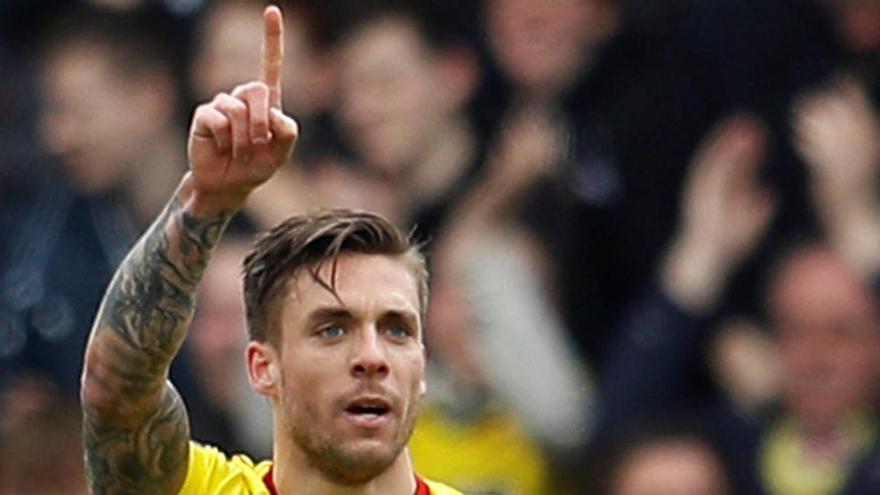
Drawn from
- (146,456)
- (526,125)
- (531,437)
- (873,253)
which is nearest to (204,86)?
(526,125)

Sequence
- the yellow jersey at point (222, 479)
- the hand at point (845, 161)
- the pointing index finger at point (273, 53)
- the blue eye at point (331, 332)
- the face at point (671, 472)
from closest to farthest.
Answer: the pointing index finger at point (273, 53) < the blue eye at point (331, 332) < the yellow jersey at point (222, 479) < the face at point (671, 472) < the hand at point (845, 161)

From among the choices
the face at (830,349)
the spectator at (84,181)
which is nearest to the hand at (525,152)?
the face at (830,349)

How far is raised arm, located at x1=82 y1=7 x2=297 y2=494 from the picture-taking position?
18.1ft

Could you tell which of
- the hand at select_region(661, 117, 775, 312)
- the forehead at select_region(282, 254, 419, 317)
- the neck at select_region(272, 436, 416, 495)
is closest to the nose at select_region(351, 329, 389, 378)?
the forehead at select_region(282, 254, 419, 317)

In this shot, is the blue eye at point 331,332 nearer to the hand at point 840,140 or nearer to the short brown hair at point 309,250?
the short brown hair at point 309,250

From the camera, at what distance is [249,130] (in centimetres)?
550

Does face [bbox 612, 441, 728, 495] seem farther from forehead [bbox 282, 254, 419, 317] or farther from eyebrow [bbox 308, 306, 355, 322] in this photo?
eyebrow [bbox 308, 306, 355, 322]

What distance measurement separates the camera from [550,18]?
9.77 meters

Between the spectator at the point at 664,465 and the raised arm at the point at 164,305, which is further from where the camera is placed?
the spectator at the point at 664,465

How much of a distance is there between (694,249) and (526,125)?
2.60 feet

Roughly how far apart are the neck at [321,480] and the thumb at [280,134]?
2.60 ft

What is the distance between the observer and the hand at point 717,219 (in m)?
9.42

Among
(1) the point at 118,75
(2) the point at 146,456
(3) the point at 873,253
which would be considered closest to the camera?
(2) the point at 146,456

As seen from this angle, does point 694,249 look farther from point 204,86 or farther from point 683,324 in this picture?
point 204,86
